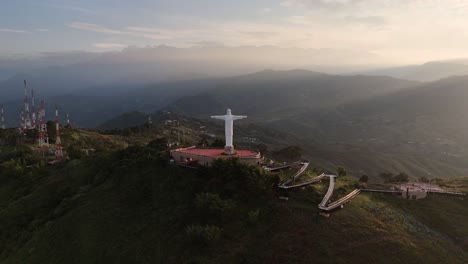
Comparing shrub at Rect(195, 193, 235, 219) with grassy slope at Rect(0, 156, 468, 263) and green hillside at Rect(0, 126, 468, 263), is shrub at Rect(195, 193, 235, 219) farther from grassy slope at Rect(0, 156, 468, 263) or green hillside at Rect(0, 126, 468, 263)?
grassy slope at Rect(0, 156, 468, 263)

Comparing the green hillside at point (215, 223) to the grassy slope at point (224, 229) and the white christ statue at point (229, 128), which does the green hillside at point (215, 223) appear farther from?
the white christ statue at point (229, 128)

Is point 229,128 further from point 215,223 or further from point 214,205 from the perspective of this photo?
point 215,223

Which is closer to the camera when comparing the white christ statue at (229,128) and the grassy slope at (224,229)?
the grassy slope at (224,229)

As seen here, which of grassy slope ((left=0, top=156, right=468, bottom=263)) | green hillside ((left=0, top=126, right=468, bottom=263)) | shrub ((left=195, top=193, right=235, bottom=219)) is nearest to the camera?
grassy slope ((left=0, top=156, right=468, bottom=263))

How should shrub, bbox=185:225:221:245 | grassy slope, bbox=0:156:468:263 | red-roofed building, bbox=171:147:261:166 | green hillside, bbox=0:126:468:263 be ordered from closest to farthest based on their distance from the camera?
grassy slope, bbox=0:156:468:263, green hillside, bbox=0:126:468:263, shrub, bbox=185:225:221:245, red-roofed building, bbox=171:147:261:166

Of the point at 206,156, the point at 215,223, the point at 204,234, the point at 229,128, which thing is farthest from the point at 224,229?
the point at 229,128

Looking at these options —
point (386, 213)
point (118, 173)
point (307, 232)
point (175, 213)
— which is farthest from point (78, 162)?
point (386, 213)

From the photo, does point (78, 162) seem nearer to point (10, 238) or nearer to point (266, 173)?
point (10, 238)

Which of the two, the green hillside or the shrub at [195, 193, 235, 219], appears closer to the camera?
the green hillside

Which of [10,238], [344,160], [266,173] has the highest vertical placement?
[266,173]

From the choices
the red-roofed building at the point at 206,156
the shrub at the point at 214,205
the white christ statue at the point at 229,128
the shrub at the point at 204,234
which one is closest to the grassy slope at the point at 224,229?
the shrub at the point at 204,234

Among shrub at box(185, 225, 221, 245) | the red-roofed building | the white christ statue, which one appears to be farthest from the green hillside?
the white christ statue
